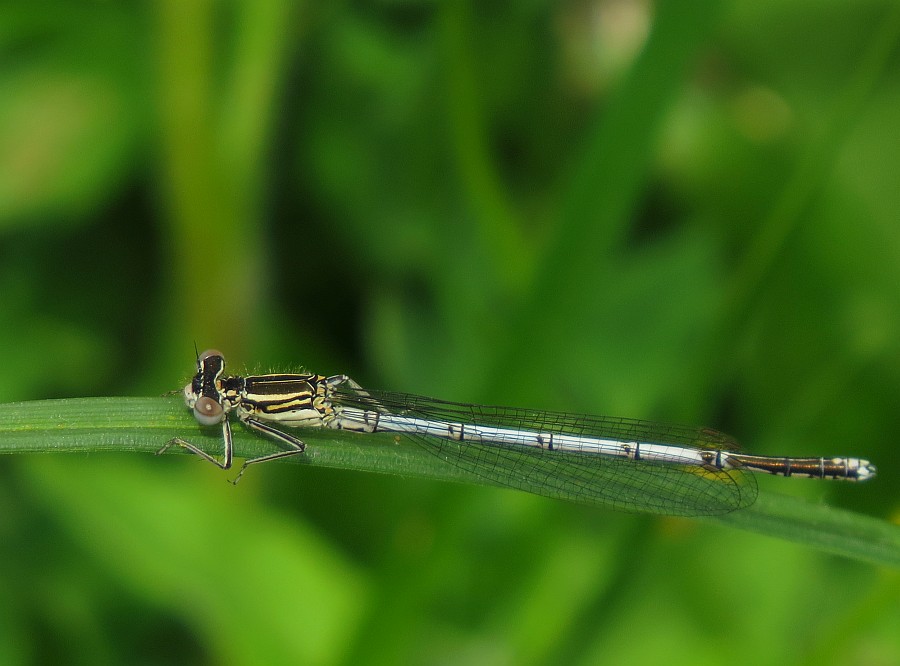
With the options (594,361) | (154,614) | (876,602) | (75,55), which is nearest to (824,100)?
(594,361)

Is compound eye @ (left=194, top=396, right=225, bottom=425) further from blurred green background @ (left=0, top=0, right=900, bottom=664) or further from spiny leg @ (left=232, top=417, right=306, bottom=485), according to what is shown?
blurred green background @ (left=0, top=0, right=900, bottom=664)

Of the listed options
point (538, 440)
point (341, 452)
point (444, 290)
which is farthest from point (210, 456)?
point (444, 290)

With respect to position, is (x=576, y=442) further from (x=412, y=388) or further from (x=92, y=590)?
(x=92, y=590)

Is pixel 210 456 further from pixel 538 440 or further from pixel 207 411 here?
pixel 538 440

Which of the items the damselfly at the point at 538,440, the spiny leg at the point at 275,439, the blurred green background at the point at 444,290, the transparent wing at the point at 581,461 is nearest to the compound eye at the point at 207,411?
the damselfly at the point at 538,440

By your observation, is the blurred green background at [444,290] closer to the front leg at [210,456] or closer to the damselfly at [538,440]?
the damselfly at [538,440]
